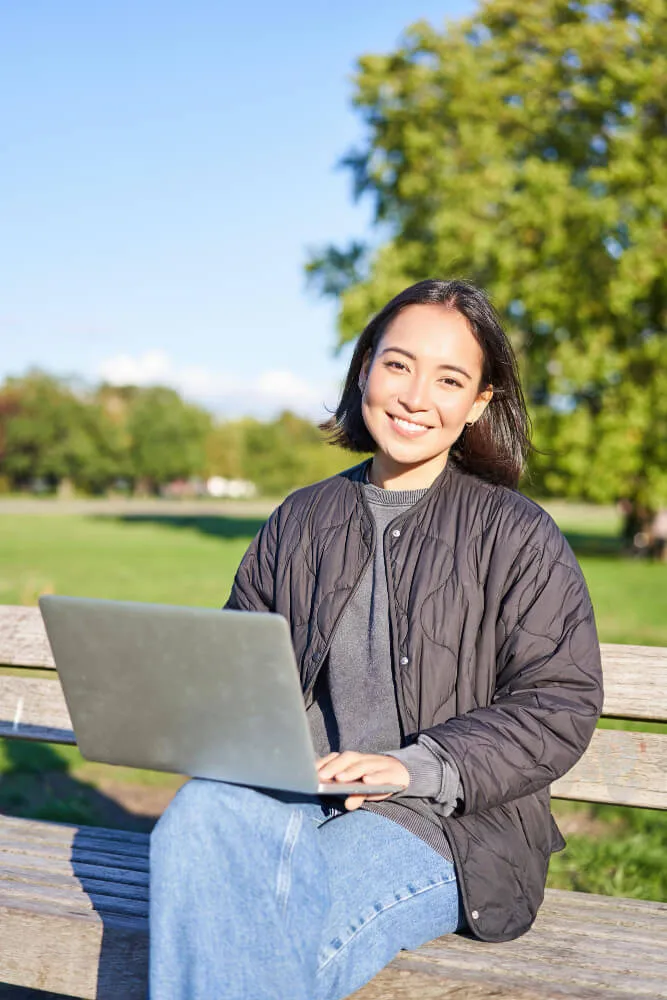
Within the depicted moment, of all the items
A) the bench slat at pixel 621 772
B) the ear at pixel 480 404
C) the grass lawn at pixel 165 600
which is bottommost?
the grass lawn at pixel 165 600

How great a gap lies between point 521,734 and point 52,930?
1107mm

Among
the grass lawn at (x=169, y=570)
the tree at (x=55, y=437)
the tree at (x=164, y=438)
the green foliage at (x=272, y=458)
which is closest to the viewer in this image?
the grass lawn at (x=169, y=570)

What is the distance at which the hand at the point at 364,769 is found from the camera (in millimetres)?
2266

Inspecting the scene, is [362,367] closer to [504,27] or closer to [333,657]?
[333,657]

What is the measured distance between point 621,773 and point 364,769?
102 cm

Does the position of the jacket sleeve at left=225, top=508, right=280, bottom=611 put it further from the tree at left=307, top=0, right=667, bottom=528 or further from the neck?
the tree at left=307, top=0, right=667, bottom=528

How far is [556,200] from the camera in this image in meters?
19.9

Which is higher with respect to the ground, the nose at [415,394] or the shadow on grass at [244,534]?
the nose at [415,394]

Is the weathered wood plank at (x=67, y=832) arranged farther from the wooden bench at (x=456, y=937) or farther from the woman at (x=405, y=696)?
the woman at (x=405, y=696)

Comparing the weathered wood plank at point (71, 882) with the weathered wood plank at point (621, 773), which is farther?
the weathered wood plank at point (621, 773)

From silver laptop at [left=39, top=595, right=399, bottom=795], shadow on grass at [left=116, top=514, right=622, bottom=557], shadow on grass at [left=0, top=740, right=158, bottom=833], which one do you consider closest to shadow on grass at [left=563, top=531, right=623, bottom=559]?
shadow on grass at [left=116, top=514, right=622, bottom=557]

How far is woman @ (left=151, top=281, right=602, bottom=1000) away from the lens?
2.09 metres

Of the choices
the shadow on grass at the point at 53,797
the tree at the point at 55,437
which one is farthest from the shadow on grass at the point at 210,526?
the tree at the point at 55,437

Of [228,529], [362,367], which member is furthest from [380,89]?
[362,367]
